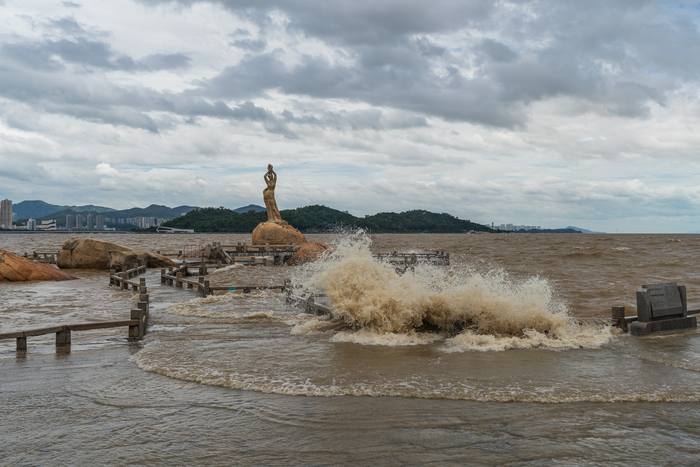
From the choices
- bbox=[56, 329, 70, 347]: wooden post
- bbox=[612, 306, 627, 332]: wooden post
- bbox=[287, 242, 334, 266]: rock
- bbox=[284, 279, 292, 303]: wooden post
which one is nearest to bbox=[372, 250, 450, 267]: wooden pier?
bbox=[287, 242, 334, 266]: rock

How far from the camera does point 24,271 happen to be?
2448cm

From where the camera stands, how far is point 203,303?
16922mm

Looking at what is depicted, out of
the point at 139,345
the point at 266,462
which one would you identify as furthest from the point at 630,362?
the point at 139,345

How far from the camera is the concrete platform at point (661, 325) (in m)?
11.3

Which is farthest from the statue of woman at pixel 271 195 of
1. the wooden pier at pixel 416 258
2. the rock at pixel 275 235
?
Result: the wooden pier at pixel 416 258

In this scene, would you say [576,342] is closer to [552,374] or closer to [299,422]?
[552,374]

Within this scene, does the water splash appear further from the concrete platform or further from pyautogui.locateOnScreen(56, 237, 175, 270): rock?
pyautogui.locateOnScreen(56, 237, 175, 270): rock

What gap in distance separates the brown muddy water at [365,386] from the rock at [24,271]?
11885mm

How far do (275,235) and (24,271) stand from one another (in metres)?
24.2

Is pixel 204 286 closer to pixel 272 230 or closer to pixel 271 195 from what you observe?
pixel 272 230

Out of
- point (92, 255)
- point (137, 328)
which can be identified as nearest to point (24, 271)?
point (92, 255)

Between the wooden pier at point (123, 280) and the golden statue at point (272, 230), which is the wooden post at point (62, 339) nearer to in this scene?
the wooden pier at point (123, 280)

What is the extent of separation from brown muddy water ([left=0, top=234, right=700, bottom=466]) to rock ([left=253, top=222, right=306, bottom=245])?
105ft

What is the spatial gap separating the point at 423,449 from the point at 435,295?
7026 mm
